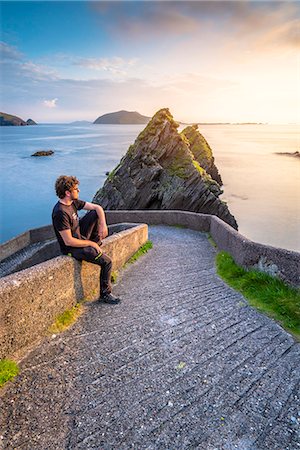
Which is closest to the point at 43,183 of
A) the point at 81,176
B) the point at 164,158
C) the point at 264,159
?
the point at 81,176

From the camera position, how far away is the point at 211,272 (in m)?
7.89

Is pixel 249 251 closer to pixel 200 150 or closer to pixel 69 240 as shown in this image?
pixel 69 240

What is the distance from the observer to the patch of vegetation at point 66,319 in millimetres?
4902

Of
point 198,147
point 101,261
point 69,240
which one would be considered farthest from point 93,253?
point 198,147

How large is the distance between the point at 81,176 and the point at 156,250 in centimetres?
4831

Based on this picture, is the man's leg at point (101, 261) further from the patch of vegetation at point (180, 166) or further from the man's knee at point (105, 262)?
the patch of vegetation at point (180, 166)

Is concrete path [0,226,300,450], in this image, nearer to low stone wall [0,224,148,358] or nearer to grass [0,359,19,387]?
grass [0,359,19,387]

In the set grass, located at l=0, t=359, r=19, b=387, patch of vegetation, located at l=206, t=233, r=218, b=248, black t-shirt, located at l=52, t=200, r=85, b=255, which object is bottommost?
patch of vegetation, located at l=206, t=233, r=218, b=248

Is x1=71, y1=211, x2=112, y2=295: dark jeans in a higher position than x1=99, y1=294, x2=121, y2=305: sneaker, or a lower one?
higher

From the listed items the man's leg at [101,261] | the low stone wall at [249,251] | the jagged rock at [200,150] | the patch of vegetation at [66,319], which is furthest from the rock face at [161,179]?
the jagged rock at [200,150]

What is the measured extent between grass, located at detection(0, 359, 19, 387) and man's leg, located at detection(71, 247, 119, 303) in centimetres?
189

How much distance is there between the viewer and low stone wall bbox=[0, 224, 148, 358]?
4.16 m

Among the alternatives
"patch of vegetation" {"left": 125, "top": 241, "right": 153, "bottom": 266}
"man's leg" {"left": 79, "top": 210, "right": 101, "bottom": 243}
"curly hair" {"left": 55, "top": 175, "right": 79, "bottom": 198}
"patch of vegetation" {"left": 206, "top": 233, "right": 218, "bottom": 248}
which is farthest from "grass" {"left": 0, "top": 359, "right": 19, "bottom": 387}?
"patch of vegetation" {"left": 206, "top": 233, "right": 218, "bottom": 248}

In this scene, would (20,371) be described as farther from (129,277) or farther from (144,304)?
(129,277)
